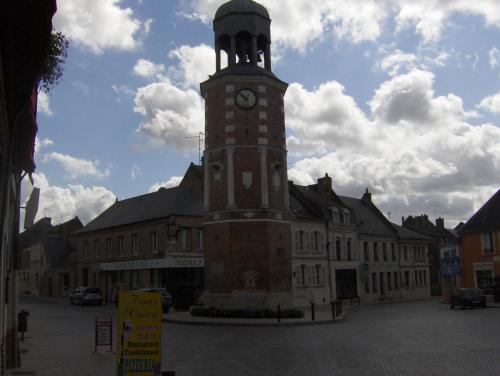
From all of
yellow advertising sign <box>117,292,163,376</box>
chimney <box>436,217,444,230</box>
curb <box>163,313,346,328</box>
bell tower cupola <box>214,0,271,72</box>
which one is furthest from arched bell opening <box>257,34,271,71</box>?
chimney <box>436,217,444,230</box>

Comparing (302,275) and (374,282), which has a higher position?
(302,275)

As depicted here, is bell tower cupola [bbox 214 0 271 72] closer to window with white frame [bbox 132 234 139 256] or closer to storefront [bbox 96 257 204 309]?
storefront [bbox 96 257 204 309]

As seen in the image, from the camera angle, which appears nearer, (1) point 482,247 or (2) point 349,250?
(1) point 482,247

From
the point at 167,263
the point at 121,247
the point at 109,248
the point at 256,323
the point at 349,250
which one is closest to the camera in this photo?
the point at 256,323

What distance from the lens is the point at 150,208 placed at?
155ft

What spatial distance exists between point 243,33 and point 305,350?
20416mm

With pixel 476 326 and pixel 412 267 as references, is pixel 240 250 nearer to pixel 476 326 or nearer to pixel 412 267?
pixel 476 326

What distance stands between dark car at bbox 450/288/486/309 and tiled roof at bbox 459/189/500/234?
8317 mm

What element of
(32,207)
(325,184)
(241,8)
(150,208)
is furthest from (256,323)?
(325,184)

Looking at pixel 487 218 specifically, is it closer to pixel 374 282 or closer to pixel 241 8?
pixel 374 282

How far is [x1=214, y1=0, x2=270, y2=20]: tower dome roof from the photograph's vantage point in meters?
30.9

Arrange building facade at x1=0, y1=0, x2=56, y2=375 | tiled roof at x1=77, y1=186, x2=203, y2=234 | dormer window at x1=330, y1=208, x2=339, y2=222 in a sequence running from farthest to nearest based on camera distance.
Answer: dormer window at x1=330, y1=208, x2=339, y2=222
tiled roof at x1=77, y1=186, x2=203, y2=234
building facade at x1=0, y1=0, x2=56, y2=375

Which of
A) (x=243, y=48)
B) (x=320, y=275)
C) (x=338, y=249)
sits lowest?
(x=320, y=275)

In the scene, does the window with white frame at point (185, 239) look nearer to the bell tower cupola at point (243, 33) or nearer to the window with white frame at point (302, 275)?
the window with white frame at point (302, 275)
